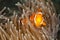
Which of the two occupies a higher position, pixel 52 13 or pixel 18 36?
pixel 52 13

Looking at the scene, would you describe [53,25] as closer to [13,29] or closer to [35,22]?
[35,22]

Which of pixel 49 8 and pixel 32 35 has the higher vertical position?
pixel 49 8

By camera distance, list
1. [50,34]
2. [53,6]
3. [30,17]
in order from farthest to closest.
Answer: [30,17] < [53,6] < [50,34]

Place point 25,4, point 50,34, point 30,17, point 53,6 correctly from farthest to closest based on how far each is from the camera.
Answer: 1. point 25,4
2. point 30,17
3. point 53,6
4. point 50,34

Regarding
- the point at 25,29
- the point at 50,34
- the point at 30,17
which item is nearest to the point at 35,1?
the point at 30,17

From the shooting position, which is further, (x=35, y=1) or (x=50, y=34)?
(x=35, y=1)

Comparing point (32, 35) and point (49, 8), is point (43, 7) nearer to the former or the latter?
point (49, 8)

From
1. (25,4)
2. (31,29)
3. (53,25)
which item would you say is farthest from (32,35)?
(25,4)

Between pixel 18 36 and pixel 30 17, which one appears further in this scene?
pixel 30 17

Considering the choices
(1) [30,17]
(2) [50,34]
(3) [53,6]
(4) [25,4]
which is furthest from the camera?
(4) [25,4]
